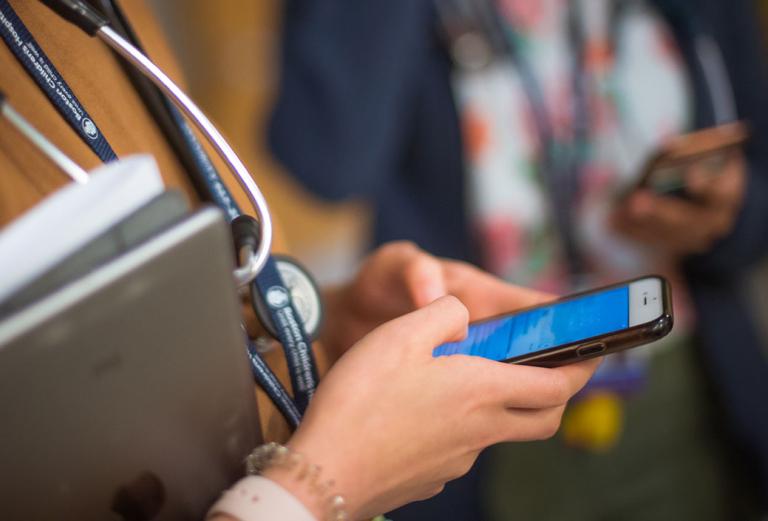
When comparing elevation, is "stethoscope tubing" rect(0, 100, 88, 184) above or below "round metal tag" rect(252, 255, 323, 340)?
above

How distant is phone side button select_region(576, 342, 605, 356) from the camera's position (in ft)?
1.71

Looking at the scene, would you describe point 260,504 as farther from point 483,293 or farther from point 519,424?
point 483,293

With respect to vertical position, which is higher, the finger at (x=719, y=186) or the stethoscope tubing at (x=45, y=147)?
the stethoscope tubing at (x=45, y=147)

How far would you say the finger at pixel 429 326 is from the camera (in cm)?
46

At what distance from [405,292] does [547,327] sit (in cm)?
13

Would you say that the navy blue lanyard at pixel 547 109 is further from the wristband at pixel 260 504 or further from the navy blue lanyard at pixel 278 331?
the wristband at pixel 260 504

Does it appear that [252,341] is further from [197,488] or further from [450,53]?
[450,53]

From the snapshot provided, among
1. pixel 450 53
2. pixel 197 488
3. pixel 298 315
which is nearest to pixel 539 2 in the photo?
pixel 450 53

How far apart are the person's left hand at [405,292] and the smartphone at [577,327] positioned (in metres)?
0.04

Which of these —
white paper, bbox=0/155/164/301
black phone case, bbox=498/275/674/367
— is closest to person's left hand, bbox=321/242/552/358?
black phone case, bbox=498/275/674/367

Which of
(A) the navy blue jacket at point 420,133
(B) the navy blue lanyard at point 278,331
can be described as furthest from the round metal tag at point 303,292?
(A) the navy blue jacket at point 420,133

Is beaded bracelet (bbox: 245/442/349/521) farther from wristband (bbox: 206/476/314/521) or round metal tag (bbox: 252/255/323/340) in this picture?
round metal tag (bbox: 252/255/323/340)

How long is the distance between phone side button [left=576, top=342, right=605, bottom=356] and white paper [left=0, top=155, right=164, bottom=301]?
33 cm

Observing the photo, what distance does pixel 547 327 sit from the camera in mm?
567
